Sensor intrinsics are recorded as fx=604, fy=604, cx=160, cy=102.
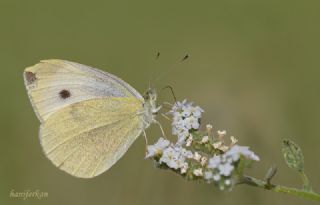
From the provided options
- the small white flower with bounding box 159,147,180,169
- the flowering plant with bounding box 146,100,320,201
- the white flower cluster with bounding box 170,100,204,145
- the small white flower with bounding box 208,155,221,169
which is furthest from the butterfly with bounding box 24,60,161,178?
the small white flower with bounding box 208,155,221,169

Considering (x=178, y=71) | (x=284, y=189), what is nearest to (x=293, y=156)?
(x=284, y=189)

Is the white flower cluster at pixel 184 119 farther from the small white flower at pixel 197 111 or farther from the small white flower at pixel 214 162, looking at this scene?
the small white flower at pixel 214 162

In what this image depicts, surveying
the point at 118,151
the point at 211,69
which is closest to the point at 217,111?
the point at 118,151

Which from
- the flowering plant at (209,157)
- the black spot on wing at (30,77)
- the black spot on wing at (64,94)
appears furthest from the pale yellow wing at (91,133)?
the flowering plant at (209,157)

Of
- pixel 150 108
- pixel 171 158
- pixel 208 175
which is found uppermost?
pixel 150 108

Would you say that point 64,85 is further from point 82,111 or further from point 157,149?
point 157,149

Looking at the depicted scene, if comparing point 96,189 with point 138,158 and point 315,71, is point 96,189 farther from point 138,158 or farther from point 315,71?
point 315,71

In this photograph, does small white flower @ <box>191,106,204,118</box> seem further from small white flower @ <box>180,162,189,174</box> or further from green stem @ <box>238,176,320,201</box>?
green stem @ <box>238,176,320,201</box>
